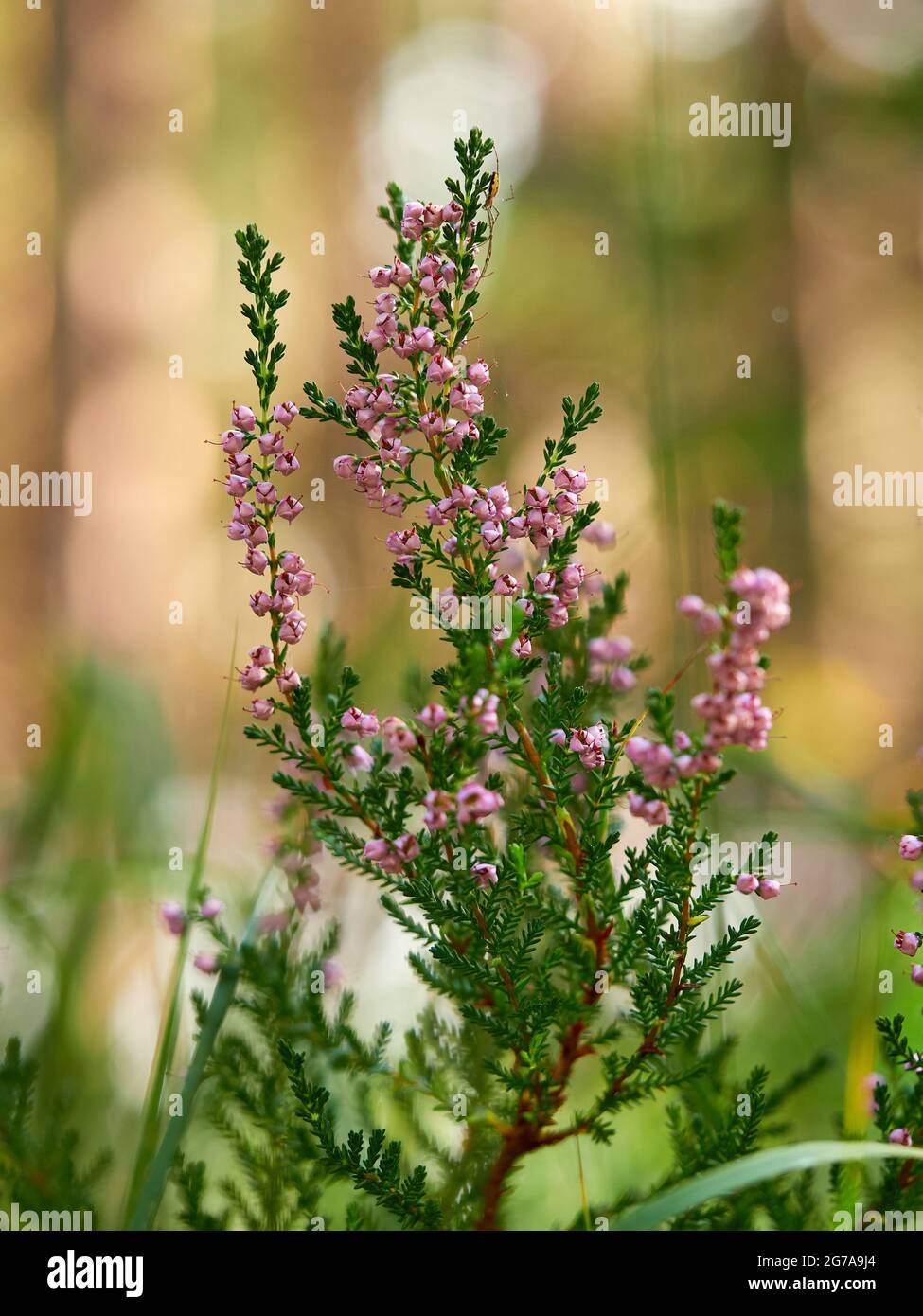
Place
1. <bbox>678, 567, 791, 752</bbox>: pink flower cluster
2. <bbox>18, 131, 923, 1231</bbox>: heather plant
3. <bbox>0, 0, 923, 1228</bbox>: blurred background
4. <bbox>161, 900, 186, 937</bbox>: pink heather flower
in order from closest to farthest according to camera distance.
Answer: <bbox>678, 567, 791, 752</bbox>: pink flower cluster → <bbox>18, 131, 923, 1231</bbox>: heather plant → <bbox>161, 900, 186, 937</bbox>: pink heather flower → <bbox>0, 0, 923, 1228</bbox>: blurred background

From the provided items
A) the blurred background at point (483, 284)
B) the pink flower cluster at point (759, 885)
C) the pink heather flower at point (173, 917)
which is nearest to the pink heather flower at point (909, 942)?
the pink flower cluster at point (759, 885)

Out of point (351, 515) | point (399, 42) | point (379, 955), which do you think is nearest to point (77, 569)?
point (351, 515)

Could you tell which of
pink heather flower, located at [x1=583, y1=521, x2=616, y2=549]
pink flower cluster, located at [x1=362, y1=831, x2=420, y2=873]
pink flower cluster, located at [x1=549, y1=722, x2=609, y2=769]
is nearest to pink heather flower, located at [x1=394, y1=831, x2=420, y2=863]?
pink flower cluster, located at [x1=362, y1=831, x2=420, y2=873]

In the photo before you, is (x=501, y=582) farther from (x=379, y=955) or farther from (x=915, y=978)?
(x=379, y=955)

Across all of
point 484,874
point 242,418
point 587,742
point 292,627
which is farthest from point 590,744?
point 242,418

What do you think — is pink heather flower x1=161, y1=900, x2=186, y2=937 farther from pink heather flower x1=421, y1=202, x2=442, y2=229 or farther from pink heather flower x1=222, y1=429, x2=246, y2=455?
pink heather flower x1=421, y1=202, x2=442, y2=229

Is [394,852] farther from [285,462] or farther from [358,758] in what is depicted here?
[285,462]

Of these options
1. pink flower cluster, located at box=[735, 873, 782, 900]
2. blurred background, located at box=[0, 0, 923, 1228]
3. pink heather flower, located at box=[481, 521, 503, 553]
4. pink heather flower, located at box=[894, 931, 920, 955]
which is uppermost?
blurred background, located at box=[0, 0, 923, 1228]

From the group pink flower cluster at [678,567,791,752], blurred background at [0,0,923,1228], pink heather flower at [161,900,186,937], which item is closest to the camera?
pink flower cluster at [678,567,791,752]
